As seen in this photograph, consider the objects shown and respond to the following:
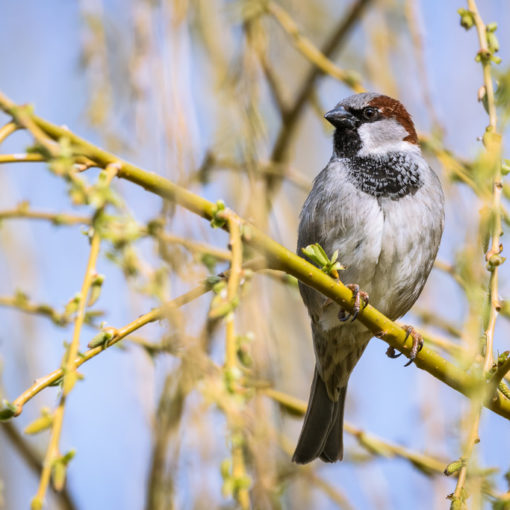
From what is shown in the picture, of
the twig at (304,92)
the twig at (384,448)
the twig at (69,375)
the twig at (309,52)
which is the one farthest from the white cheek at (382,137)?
the twig at (69,375)

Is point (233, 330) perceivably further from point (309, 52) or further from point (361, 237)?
point (309, 52)

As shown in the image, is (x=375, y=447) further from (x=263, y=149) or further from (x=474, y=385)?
(x=474, y=385)

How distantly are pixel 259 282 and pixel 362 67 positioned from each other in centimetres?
187

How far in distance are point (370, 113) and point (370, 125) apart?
0.24 ft

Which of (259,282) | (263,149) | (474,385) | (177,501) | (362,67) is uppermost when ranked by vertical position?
(362,67)

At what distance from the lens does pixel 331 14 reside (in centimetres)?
315

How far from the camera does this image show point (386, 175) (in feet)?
8.21

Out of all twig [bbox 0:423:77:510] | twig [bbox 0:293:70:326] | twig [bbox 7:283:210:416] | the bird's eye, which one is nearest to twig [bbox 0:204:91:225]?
twig [bbox 0:293:70:326]

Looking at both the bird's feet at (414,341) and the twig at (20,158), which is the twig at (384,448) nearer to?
the bird's feet at (414,341)

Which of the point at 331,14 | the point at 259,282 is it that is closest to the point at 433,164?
the point at 331,14

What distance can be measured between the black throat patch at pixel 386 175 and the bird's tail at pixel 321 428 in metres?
0.73

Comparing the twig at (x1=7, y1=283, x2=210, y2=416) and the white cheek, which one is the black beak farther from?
the twig at (x1=7, y1=283, x2=210, y2=416)

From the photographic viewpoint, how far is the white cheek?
8.75 feet

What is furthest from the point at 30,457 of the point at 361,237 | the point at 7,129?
the point at 7,129
